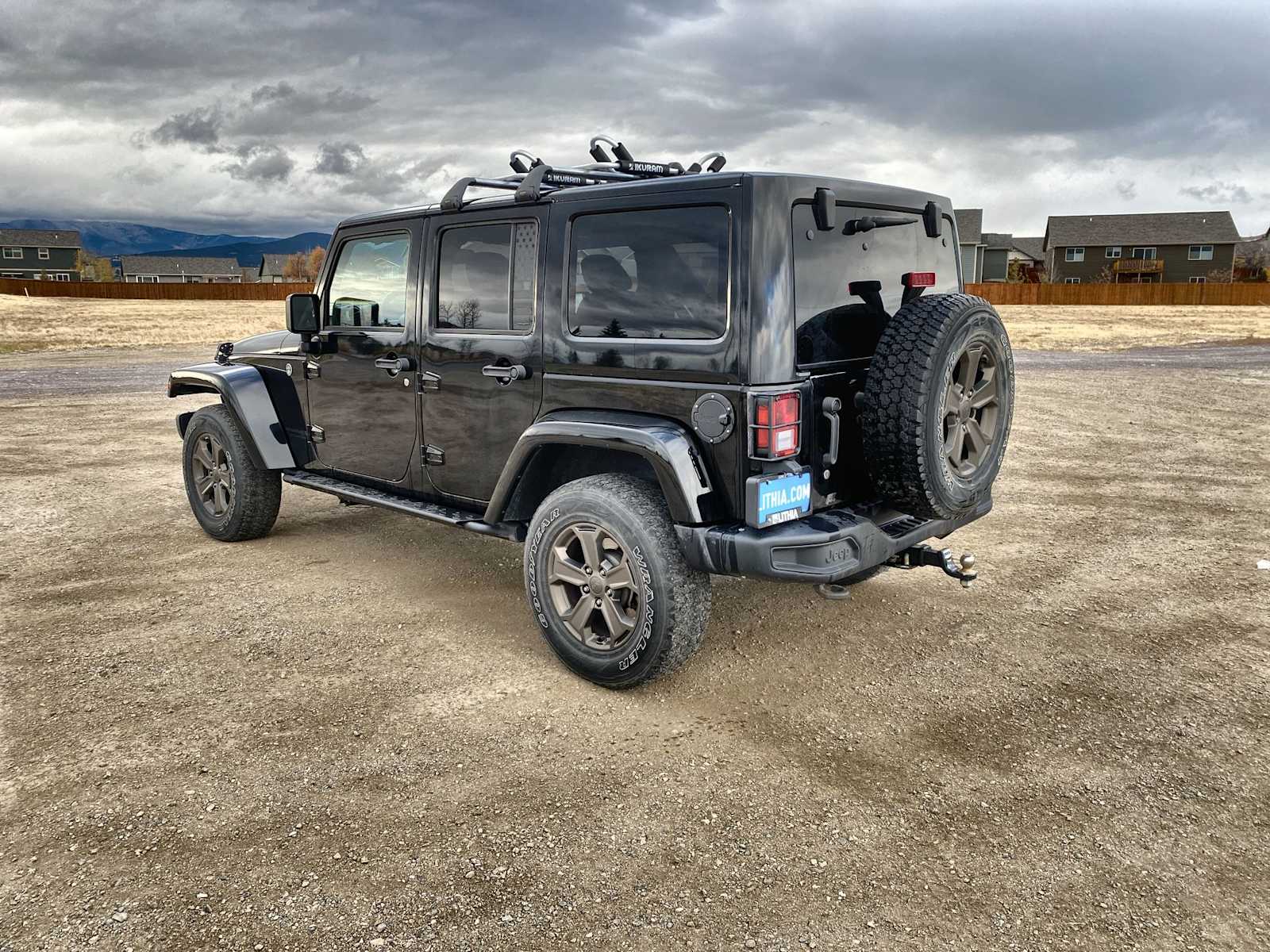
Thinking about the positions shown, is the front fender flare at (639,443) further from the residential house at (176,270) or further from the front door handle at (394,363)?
the residential house at (176,270)

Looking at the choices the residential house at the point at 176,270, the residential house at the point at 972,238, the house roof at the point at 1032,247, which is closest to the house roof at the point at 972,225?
the residential house at the point at 972,238

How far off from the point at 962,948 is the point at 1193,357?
72.6ft

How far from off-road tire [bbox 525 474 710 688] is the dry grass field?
23.7m

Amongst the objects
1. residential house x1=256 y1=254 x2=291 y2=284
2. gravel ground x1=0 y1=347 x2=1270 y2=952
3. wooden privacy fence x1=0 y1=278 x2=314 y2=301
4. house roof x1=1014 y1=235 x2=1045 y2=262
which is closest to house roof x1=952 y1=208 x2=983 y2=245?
house roof x1=1014 y1=235 x2=1045 y2=262

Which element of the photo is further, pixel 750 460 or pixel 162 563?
pixel 162 563

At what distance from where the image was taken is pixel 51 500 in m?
7.61

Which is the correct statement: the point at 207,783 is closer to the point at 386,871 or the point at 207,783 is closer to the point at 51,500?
the point at 386,871

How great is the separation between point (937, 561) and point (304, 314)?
146 inches

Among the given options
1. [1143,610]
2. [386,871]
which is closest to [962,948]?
[386,871]

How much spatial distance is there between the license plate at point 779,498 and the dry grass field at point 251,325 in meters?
23.6

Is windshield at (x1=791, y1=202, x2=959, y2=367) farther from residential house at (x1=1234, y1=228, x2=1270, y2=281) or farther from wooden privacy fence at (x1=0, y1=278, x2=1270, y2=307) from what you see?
residential house at (x1=1234, y1=228, x2=1270, y2=281)

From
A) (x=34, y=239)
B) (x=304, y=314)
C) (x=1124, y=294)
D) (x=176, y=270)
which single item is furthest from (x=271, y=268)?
(x=304, y=314)

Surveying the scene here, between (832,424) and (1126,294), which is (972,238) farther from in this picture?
(832,424)

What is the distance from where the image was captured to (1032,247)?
80875mm
